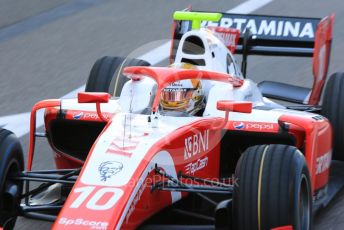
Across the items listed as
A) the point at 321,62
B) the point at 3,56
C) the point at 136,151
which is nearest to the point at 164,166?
the point at 136,151

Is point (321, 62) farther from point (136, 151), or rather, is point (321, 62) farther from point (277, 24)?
point (136, 151)

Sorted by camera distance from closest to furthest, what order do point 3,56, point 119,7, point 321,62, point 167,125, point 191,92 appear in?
point 167,125
point 191,92
point 321,62
point 3,56
point 119,7

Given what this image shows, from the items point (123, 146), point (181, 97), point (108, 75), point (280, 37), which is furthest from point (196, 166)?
point (280, 37)

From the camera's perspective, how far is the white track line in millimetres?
9930

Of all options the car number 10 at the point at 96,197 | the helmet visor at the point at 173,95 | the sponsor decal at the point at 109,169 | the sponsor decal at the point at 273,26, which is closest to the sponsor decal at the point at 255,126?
the helmet visor at the point at 173,95

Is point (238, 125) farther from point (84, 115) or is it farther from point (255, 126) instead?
point (84, 115)

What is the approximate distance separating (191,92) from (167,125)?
0.68m

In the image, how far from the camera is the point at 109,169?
20.0 feet

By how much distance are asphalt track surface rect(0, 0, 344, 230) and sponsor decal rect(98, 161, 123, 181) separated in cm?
328

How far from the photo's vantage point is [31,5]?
48.1 ft

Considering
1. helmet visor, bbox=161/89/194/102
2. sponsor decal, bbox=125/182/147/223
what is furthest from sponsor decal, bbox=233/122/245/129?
sponsor decal, bbox=125/182/147/223

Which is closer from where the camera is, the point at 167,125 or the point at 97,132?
the point at 167,125

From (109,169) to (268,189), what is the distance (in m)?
1.02

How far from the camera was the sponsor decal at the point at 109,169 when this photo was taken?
6059 millimetres
